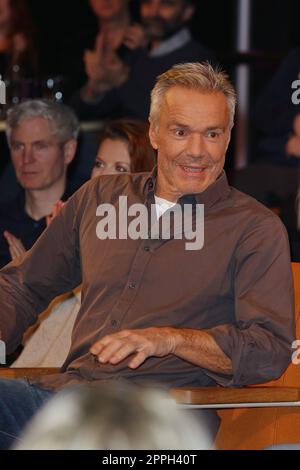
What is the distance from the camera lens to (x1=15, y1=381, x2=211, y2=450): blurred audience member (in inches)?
34.5

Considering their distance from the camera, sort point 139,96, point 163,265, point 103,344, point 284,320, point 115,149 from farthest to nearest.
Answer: point 139,96
point 115,149
point 163,265
point 284,320
point 103,344

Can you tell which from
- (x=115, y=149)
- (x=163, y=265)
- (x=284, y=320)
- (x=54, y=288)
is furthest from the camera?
(x=115, y=149)

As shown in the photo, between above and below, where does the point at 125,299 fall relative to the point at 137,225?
below

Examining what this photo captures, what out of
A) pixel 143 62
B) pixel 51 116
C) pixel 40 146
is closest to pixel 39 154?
pixel 40 146

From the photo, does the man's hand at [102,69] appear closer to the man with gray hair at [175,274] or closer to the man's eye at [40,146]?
the man's eye at [40,146]

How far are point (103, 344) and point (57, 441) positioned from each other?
1.06 m

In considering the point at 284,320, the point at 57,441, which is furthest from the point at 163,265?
the point at 57,441

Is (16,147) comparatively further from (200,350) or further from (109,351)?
(109,351)

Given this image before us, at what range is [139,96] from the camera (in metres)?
5.77

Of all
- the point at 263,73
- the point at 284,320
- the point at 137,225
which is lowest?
the point at 284,320

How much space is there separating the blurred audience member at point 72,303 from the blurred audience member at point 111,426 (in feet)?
7.09

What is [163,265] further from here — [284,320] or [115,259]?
[284,320]

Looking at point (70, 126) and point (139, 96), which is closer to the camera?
point (70, 126)

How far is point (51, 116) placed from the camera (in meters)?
4.28
